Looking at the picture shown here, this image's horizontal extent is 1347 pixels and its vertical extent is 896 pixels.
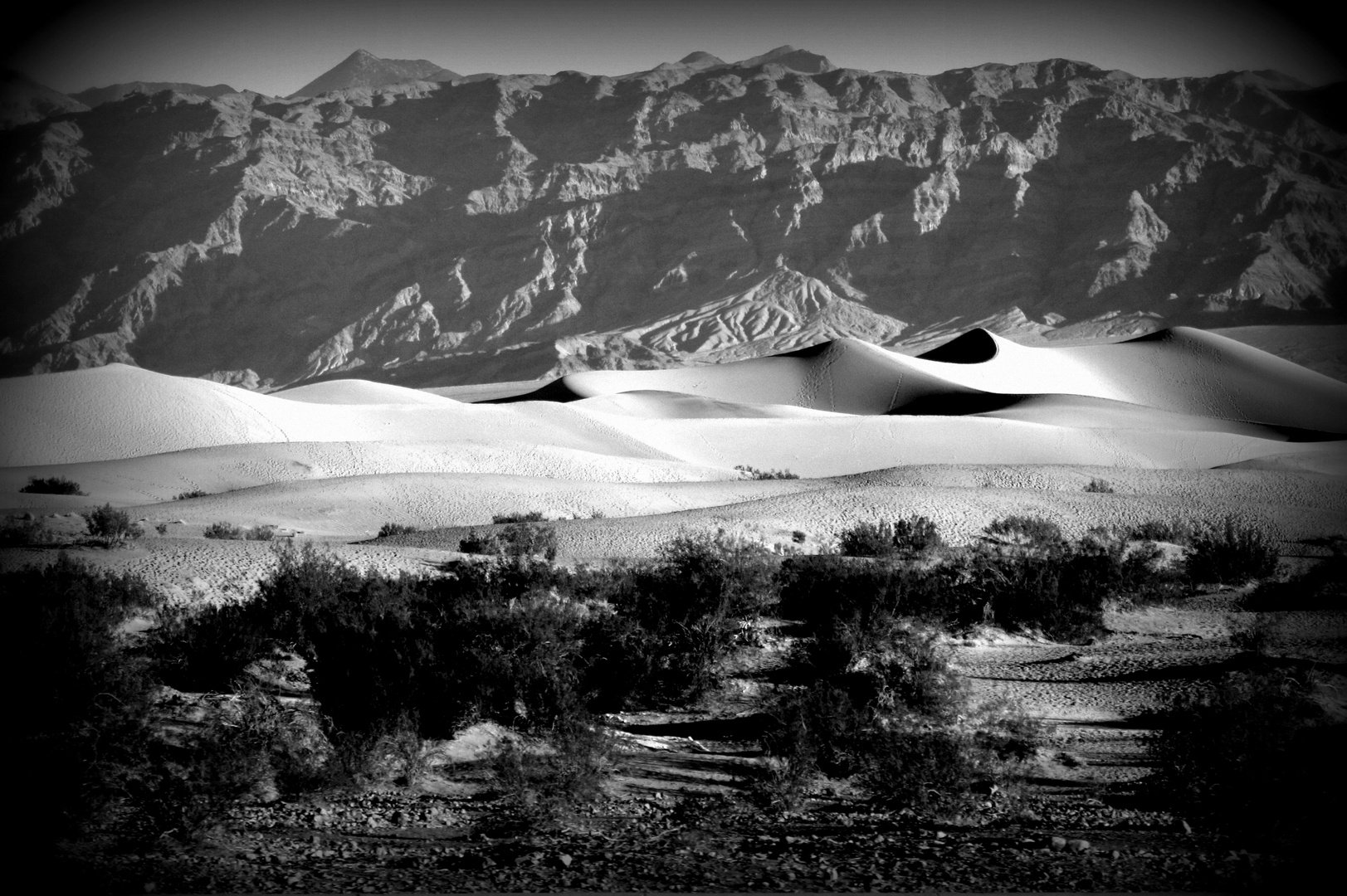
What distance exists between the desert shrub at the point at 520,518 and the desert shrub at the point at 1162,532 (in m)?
9.99

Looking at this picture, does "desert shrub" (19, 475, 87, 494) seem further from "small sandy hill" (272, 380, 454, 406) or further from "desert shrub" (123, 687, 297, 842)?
"small sandy hill" (272, 380, 454, 406)

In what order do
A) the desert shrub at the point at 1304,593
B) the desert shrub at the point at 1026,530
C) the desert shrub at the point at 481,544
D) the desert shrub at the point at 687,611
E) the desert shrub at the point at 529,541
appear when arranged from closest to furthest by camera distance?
the desert shrub at the point at 687,611, the desert shrub at the point at 1304,593, the desert shrub at the point at 529,541, the desert shrub at the point at 481,544, the desert shrub at the point at 1026,530

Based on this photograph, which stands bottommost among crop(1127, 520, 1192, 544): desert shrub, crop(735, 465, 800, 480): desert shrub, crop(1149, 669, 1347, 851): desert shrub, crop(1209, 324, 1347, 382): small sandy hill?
crop(1149, 669, 1347, 851): desert shrub

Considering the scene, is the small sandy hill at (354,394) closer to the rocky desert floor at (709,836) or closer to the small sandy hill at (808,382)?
the small sandy hill at (808,382)

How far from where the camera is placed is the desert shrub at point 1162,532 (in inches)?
851

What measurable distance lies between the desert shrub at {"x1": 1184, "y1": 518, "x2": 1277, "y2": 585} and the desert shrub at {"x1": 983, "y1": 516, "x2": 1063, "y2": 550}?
209cm

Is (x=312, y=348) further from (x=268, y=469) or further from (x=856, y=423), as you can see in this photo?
(x=268, y=469)

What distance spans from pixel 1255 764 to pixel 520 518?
54.8 ft

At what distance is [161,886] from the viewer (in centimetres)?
778

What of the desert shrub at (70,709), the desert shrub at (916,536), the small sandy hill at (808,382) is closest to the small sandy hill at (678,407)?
the small sandy hill at (808,382)

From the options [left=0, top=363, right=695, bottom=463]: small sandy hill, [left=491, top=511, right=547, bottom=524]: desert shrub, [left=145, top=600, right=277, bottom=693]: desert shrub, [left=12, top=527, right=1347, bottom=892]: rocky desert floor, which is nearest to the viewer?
[left=12, top=527, right=1347, bottom=892]: rocky desert floor

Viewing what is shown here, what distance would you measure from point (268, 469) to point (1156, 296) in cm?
15808

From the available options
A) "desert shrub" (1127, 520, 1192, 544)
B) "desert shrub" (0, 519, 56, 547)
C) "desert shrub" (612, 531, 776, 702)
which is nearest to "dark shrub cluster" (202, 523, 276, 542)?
"desert shrub" (0, 519, 56, 547)

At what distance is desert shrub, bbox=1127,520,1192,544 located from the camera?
2162 cm
